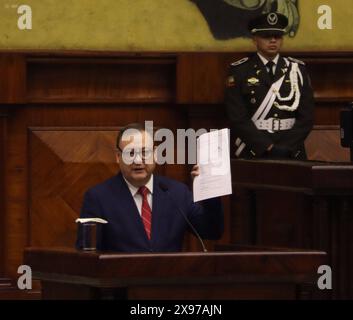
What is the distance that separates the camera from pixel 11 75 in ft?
31.2

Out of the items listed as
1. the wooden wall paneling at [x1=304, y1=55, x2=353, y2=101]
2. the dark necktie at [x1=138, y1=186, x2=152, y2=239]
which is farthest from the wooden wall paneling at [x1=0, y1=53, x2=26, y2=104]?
the dark necktie at [x1=138, y1=186, x2=152, y2=239]

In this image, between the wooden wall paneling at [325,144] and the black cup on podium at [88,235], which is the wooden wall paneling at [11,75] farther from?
the black cup on podium at [88,235]

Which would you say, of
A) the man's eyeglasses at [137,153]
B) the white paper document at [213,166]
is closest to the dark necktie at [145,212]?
the man's eyeglasses at [137,153]

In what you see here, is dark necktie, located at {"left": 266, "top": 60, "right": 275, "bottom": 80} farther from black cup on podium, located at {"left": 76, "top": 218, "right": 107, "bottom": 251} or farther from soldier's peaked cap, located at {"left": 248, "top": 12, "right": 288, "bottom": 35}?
black cup on podium, located at {"left": 76, "top": 218, "right": 107, "bottom": 251}

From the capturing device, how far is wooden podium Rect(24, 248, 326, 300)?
5781mm

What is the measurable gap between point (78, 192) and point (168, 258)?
3890 mm

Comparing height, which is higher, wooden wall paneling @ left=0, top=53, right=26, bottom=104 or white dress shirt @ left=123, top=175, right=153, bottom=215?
wooden wall paneling @ left=0, top=53, right=26, bottom=104

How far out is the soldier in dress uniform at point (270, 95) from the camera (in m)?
9.37

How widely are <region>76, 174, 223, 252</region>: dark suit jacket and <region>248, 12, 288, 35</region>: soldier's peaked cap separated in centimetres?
267

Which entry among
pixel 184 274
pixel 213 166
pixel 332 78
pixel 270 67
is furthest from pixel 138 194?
pixel 332 78

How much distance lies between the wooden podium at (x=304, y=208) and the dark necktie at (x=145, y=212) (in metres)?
1.12

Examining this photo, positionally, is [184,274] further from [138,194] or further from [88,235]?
[138,194]

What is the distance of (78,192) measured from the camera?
966cm
